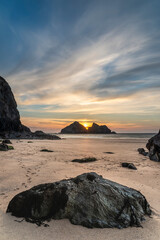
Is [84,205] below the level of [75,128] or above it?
below

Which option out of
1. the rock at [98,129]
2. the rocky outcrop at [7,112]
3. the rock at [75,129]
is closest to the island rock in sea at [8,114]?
the rocky outcrop at [7,112]

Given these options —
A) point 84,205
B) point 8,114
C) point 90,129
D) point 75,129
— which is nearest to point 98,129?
point 90,129

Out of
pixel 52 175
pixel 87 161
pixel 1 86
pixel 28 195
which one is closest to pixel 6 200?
pixel 28 195

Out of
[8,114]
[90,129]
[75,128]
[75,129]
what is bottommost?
[75,129]

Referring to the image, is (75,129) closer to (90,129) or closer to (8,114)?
(90,129)

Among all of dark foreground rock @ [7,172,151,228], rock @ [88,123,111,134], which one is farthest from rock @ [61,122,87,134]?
dark foreground rock @ [7,172,151,228]

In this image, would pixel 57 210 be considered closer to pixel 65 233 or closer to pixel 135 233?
pixel 65 233

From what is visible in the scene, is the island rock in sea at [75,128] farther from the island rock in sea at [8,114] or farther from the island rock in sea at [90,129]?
the island rock in sea at [8,114]

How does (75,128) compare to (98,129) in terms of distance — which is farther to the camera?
(98,129)

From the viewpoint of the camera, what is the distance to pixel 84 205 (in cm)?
331

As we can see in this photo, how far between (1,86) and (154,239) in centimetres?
6370

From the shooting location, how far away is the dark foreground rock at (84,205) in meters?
3.20

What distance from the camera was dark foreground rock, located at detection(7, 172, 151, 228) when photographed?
10.5 feet

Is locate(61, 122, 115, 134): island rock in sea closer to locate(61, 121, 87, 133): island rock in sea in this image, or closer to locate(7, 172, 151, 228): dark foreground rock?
locate(61, 121, 87, 133): island rock in sea
